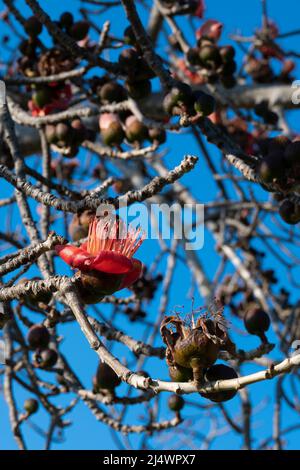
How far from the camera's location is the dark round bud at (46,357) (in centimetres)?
201

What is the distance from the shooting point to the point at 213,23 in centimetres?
296

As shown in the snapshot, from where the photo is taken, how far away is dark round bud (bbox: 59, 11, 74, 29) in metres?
2.46

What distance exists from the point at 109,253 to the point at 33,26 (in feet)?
A: 4.80

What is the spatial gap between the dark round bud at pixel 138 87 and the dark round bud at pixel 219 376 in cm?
125

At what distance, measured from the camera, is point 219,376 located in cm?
112

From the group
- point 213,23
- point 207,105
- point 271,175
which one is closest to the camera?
point 271,175

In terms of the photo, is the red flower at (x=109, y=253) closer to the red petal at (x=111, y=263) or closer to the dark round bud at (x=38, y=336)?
the red petal at (x=111, y=263)

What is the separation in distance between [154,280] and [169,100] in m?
1.51

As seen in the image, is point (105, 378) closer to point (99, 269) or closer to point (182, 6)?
point (99, 269)

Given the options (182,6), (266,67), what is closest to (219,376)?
(182,6)

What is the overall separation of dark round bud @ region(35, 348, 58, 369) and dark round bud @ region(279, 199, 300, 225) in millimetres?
797

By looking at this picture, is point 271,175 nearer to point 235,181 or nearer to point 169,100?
point 169,100

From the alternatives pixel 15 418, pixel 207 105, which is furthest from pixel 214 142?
pixel 15 418
